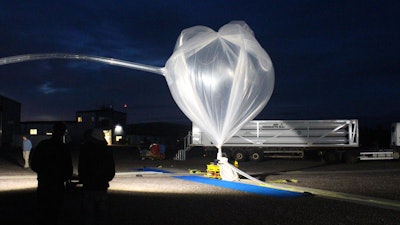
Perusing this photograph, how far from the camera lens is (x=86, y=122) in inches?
2741

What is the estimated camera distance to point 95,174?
6633mm

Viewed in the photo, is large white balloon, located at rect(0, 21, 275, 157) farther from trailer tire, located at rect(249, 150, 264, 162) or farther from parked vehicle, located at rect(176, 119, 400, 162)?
trailer tire, located at rect(249, 150, 264, 162)

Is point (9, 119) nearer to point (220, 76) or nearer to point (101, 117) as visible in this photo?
point (101, 117)

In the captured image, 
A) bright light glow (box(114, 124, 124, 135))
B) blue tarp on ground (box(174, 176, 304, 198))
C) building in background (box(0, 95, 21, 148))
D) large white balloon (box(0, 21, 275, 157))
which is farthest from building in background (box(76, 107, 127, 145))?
large white balloon (box(0, 21, 275, 157))

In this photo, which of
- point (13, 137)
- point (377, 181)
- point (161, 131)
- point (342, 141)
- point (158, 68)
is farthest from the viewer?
point (161, 131)

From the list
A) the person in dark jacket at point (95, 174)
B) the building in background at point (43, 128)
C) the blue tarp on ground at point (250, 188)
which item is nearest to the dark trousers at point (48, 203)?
the person in dark jacket at point (95, 174)

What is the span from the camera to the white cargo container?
31.6 m

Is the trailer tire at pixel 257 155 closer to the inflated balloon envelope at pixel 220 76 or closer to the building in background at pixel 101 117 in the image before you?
the inflated balloon envelope at pixel 220 76

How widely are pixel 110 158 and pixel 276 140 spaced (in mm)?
26367

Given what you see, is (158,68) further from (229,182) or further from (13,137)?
(13,137)

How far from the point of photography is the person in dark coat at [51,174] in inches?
259

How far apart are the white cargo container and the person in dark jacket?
25.1m

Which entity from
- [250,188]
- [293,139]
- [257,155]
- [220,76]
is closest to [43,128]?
[257,155]

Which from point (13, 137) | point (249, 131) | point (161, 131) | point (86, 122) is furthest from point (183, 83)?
point (161, 131)
